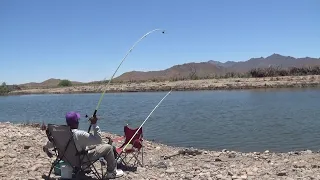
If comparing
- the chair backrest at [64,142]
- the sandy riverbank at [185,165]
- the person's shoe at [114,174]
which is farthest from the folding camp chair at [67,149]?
the sandy riverbank at [185,165]

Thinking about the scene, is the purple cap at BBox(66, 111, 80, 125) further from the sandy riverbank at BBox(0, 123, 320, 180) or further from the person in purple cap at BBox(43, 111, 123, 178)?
the sandy riverbank at BBox(0, 123, 320, 180)

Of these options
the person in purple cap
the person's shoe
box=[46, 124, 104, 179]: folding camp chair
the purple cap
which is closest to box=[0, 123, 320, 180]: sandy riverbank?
the person's shoe

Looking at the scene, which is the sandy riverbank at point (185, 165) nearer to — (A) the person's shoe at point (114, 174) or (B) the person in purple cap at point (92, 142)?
(A) the person's shoe at point (114, 174)

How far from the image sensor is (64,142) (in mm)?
6941

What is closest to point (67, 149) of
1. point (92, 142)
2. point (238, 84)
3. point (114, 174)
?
point (92, 142)

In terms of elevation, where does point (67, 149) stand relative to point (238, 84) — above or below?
below

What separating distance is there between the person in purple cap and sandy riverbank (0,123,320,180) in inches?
20.2

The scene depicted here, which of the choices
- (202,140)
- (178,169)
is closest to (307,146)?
(202,140)

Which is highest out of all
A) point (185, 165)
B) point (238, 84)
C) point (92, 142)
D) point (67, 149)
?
point (238, 84)

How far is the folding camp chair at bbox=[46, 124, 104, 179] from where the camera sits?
6.84 m

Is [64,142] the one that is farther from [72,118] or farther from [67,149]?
[72,118]

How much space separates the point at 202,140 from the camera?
1566cm

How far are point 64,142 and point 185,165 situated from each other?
3480mm

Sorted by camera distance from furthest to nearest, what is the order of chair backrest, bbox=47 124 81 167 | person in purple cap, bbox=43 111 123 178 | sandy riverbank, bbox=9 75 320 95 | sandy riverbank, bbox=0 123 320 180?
sandy riverbank, bbox=9 75 320 95 < sandy riverbank, bbox=0 123 320 180 < person in purple cap, bbox=43 111 123 178 < chair backrest, bbox=47 124 81 167
